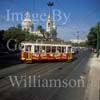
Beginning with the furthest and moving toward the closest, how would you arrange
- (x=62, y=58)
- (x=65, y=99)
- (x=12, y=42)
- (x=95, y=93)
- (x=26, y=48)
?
(x=12, y=42) < (x=62, y=58) < (x=26, y=48) < (x=95, y=93) < (x=65, y=99)

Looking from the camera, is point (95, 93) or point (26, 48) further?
point (26, 48)

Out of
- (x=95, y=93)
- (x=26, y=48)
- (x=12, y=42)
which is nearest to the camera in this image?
(x=95, y=93)

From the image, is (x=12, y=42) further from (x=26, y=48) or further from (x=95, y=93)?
(x=95, y=93)

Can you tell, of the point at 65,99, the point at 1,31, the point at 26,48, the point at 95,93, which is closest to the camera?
the point at 65,99

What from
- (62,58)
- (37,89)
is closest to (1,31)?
(62,58)

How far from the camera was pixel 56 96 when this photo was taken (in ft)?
45.2

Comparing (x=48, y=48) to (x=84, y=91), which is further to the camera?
(x=48, y=48)

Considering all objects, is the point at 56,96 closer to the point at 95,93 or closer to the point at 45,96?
the point at 45,96

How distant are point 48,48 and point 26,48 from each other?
3017 millimetres

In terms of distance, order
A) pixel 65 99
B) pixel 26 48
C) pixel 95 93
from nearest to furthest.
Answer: pixel 65 99 → pixel 95 93 → pixel 26 48

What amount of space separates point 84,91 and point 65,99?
258 centimetres

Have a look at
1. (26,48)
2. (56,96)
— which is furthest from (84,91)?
(26,48)

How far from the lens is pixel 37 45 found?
134ft

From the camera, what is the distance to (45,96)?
44.6 ft
